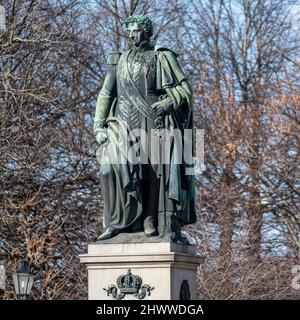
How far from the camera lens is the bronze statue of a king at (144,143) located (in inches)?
695

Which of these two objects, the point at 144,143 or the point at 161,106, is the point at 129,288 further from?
the point at 161,106

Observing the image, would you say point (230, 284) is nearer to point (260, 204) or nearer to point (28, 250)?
point (28, 250)

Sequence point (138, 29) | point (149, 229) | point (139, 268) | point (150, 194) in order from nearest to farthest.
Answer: point (139, 268) → point (149, 229) → point (150, 194) → point (138, 29)

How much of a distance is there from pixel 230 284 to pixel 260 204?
6.73 m

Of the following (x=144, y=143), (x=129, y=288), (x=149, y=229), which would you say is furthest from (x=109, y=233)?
(x=144, y=143)

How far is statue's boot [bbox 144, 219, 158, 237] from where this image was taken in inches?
690

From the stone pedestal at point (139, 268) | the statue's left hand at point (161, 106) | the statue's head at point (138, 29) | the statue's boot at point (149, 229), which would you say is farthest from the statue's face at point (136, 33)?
the stone pedestal at point (139, 268)

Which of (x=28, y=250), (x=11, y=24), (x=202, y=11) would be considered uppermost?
(x=202, y=11)

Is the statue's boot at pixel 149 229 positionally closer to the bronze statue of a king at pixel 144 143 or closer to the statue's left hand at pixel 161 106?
the bronze statue of a king at pixel 144 143

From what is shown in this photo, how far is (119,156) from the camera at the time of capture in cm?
1770

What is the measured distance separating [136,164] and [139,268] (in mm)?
1185

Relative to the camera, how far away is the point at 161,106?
17.8m

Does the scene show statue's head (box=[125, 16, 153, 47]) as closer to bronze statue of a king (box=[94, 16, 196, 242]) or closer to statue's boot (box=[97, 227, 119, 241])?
bronze statue of a king (box=[94, 16, 196, 242])
